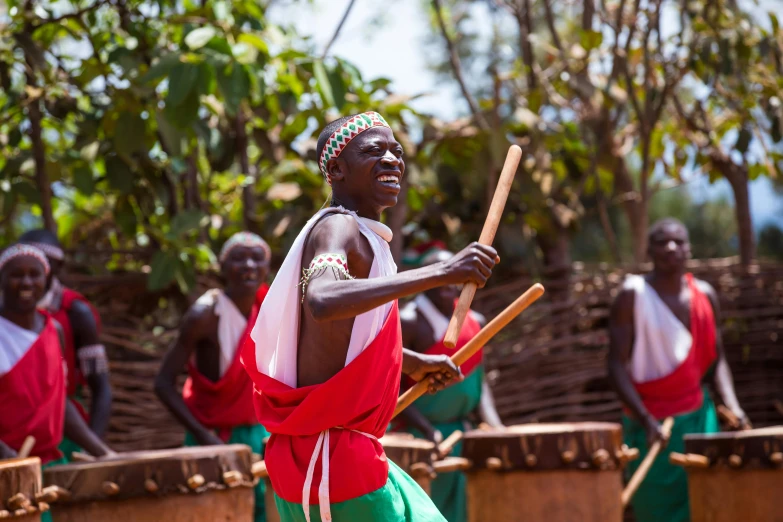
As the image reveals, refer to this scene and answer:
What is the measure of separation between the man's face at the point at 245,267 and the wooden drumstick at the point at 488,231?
10.2ft

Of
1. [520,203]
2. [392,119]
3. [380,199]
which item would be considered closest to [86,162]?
[392,119]

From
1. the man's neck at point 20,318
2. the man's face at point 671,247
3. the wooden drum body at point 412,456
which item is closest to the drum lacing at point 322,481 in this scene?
the wooden drum body at point 412,456

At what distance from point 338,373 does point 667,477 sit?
14.0 ft

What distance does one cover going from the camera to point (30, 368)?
5.40m

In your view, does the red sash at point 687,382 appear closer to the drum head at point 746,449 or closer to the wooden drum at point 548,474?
the drum head at point 746,449

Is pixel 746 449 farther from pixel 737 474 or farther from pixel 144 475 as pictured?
pixel 144 475

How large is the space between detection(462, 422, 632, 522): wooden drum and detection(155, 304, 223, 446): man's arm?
5.01 feet

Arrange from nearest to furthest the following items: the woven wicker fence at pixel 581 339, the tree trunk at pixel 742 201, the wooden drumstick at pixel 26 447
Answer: the wooden drumstick at pixel 26 447
the woven wicker fence at pixel 581 339
the tree trunk at pixel 742 201

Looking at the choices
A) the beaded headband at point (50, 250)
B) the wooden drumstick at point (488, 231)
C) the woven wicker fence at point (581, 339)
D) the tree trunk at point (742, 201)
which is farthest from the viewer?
the tree trunk at point (742, 201)

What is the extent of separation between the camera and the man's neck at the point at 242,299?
6.45m

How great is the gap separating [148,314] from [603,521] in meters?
3.75

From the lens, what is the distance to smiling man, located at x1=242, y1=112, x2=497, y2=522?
324 cm

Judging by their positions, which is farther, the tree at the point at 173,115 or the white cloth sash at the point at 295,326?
the tree at the point at 173,115

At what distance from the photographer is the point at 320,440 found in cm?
328
